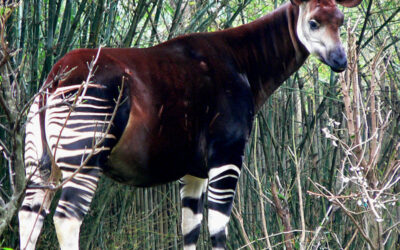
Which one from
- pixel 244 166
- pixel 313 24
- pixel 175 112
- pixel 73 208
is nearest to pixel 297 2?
pixel 313 24

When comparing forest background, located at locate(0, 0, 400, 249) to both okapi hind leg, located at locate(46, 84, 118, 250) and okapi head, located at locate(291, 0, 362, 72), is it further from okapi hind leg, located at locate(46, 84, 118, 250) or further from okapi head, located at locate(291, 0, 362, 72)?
okapi hind leg, located at locate(46, 84, 118, 250)

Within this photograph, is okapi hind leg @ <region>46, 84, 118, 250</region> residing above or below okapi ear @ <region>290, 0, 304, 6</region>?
below

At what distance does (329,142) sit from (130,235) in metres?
1.96

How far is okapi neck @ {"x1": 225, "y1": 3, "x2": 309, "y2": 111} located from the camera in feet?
11.6

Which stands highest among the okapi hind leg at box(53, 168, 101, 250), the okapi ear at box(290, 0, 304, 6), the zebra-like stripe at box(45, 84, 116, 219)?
the okapi ear at box(290, 0, 304, 6)

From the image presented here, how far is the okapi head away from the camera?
3.21 m

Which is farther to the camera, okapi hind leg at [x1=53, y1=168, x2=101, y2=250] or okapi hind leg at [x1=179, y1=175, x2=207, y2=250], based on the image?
okapi hind leg at [x1=179, y1=175, x2=207, y2=250]

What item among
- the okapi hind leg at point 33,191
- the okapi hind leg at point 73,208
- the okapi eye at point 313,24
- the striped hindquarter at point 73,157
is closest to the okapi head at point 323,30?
the okapi eye at point 313,24

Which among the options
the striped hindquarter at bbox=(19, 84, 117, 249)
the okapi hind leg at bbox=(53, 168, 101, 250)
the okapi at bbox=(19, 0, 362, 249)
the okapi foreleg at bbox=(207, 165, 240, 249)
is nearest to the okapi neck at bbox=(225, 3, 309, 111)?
the okapi at bbox=(19, 0, 362, 249)

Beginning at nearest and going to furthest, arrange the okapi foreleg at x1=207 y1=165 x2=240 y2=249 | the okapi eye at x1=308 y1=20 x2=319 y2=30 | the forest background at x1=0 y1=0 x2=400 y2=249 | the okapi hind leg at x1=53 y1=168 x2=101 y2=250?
the okapi hind leg at x1=53 y1=168 x2=101 y2=250, the okapi foreleg at x1=207 y1=165 x2=240 y2=249, the okapi eye at x1=308 y1=20 x2=319 y2=30, the forest background at x1=0 y1=0 x2=400 y2=249

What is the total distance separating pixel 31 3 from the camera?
3787 millimetres

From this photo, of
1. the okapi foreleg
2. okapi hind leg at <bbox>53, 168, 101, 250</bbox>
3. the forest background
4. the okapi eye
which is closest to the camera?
okapi hind leg at <bbox>53, 168, 101, 250</bbox>

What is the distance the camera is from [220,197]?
3242 mm

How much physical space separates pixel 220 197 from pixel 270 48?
93cm
